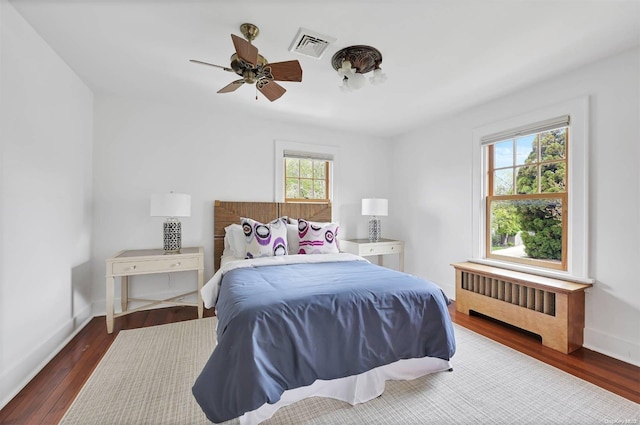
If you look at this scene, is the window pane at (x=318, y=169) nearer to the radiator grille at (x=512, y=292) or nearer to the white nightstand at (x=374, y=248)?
the white nightstand at (x=374, y=248)

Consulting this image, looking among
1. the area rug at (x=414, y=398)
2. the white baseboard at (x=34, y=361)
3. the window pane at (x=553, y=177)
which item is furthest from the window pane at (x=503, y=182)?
the white baseboard at (x=34, y=361)

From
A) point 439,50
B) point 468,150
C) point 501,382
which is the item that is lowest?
point 501,382

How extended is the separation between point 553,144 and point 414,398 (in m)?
2.67

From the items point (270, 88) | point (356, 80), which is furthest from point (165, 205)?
point (356, 80)

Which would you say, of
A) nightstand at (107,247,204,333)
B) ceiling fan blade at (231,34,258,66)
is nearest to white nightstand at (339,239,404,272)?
nightstand at (107,247,204,333)

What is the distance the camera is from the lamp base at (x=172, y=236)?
309cm

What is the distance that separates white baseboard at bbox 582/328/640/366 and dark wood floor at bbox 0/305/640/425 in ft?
0.21

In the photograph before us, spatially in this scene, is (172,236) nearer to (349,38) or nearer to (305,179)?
(305,179)

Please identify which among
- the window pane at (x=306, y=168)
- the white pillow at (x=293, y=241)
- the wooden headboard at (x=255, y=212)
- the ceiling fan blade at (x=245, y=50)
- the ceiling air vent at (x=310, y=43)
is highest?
the ceiling air vent at (x=310, y=43)

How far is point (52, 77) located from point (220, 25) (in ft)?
5.03

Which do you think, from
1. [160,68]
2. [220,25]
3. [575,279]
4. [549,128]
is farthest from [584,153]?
[160,68]

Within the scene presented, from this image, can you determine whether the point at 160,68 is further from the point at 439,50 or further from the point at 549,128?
the point at 549,128

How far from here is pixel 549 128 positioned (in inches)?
106

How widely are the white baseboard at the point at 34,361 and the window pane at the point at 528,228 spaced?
14.1 feet
